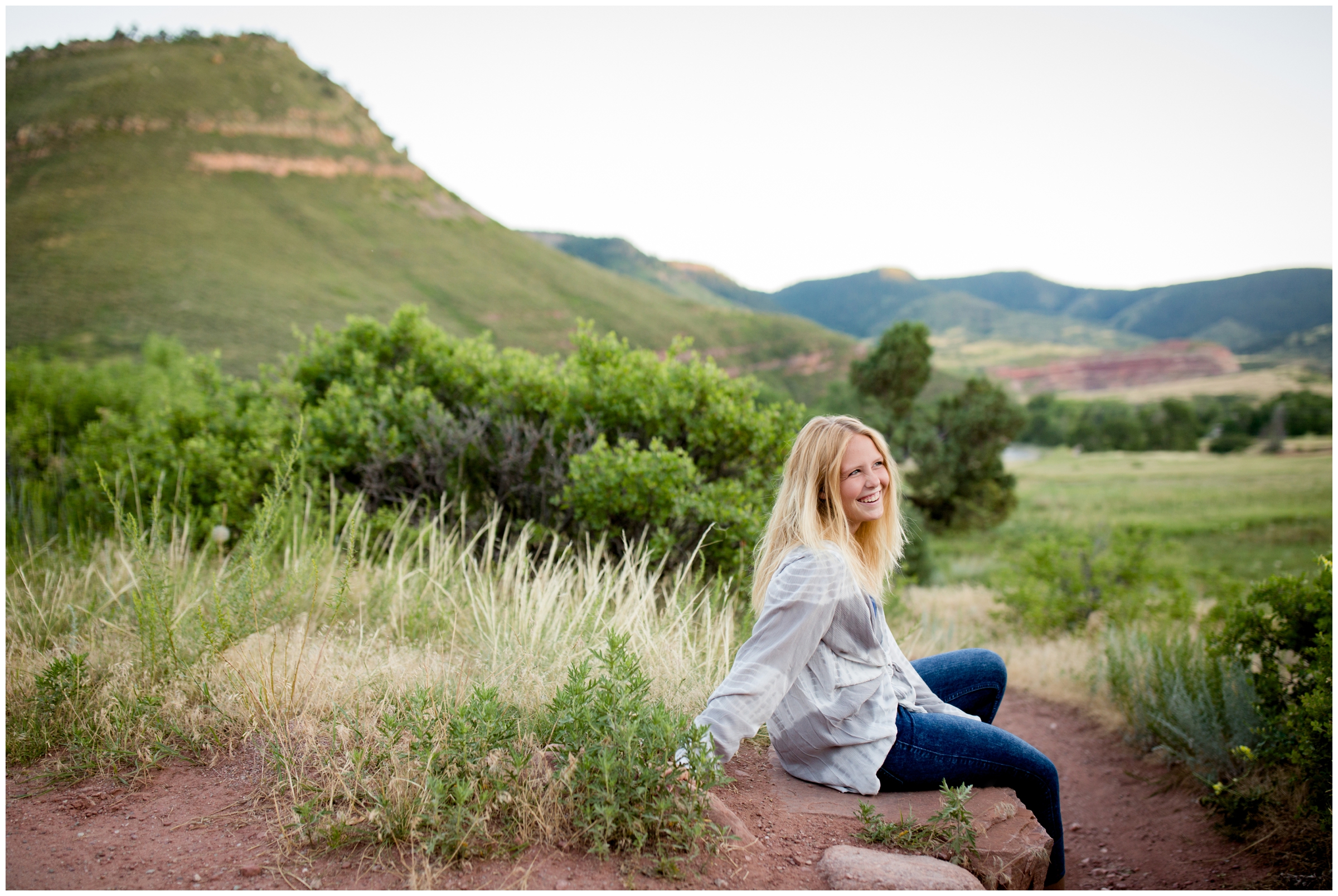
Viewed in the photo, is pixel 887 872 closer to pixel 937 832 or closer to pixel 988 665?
pixel 937 832

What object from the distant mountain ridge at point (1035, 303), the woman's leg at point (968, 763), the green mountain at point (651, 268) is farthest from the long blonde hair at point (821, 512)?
the green mountain at point (651, 268)

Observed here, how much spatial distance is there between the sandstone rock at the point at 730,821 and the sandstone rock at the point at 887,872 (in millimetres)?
216

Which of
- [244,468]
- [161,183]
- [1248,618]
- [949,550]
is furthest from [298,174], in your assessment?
[1248,618]

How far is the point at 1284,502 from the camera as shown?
29.6 m

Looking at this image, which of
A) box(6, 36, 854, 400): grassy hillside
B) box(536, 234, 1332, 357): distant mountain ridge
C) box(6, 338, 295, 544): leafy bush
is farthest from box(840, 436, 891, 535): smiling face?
box(536, 234, 1332, 357): distant mountain ridge

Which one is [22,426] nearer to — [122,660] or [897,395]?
[122,660]

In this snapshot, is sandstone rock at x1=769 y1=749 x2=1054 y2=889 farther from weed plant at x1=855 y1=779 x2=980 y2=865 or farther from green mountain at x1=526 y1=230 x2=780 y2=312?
green mountain at x1=526 y1=230 x2=780 y2=312

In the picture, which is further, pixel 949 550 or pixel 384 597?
pixel 949 550

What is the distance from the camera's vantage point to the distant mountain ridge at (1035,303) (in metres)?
85.6

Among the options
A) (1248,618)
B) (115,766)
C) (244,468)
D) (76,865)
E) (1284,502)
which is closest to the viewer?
(76,865)

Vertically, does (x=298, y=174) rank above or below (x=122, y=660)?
above

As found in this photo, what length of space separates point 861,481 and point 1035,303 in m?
145

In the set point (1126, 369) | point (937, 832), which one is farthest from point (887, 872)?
point (1126, 369)

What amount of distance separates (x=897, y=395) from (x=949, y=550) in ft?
24.1
